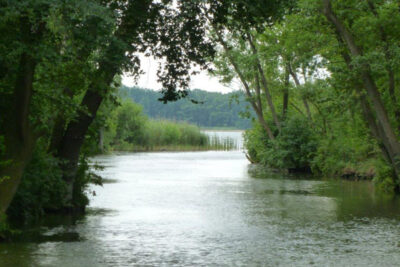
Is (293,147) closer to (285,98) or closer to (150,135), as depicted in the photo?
(285,98)

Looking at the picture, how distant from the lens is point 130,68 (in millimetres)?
11969

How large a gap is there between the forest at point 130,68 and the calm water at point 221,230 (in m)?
1.25

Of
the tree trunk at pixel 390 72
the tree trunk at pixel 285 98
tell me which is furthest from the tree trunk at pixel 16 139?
the tree trunk at pixel 285 98

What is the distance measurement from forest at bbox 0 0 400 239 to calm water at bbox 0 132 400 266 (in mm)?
1247

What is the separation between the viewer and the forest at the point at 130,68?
10.0 meters

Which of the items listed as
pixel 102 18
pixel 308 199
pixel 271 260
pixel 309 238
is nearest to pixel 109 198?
pixel 308 199

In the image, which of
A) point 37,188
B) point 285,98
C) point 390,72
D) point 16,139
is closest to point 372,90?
point 390,72

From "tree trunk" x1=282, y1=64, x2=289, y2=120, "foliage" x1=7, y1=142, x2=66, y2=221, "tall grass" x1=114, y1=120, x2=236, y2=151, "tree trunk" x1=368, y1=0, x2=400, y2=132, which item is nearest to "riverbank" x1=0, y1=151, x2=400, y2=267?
"foliage" x1=7, y1=142, x2=66, y2=221

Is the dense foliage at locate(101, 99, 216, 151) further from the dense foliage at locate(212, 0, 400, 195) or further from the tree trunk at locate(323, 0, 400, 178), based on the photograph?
the tree trunk at locate(323, 0, 400, 178)

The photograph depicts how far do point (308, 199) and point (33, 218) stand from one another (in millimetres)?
Answer: 9720

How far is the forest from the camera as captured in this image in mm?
10031

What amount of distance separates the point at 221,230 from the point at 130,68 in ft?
15.0

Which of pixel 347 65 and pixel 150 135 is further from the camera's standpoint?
pixel 150 135

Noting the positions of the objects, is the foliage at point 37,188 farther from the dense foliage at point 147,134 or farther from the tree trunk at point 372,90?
the dense foliage at point 147,134
